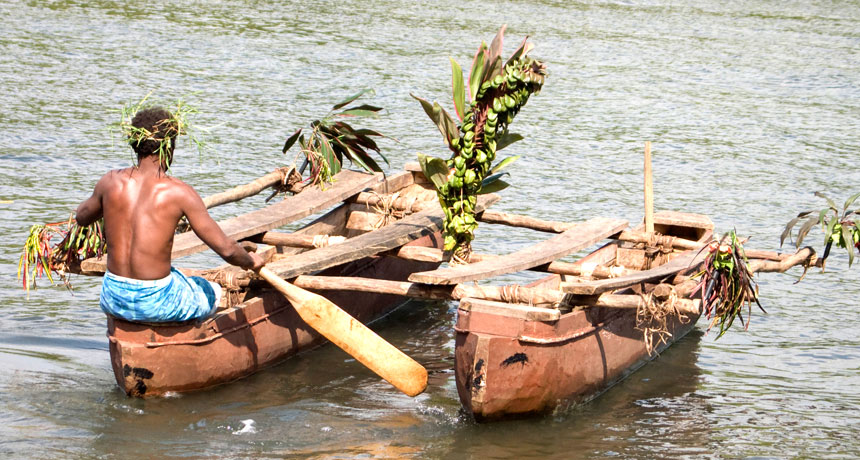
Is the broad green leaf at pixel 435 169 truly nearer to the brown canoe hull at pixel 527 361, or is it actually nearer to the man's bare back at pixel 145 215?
the brown canoe hull at pixel 527 361

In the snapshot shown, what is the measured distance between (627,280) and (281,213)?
2608 mm

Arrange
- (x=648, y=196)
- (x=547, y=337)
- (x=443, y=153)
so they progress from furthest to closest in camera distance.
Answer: (x=443, y=153) → (x=648, y=196) → (x=547, y=337)

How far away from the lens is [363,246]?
23.5 feet

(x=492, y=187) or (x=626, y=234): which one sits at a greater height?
(x=492, y=187)

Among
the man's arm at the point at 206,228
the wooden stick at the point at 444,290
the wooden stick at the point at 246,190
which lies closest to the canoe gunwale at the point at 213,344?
the wooden stick at the point at 444,290

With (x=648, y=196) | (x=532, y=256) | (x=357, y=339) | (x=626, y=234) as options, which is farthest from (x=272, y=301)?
(x=648, y=196)

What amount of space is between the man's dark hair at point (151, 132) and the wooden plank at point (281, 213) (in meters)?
0.88

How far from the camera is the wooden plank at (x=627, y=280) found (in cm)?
600

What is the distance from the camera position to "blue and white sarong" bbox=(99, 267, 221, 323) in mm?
5953

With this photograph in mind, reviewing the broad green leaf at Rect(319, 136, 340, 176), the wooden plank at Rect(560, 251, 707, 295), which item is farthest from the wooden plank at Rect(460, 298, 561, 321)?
the broad green leaf at Rect(319, 136, 340, 176)

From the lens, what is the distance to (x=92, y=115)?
13742 millimetres

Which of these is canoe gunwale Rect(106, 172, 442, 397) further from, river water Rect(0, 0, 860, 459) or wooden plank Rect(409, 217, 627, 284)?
wooden plank Rect(409, 217, 627, 284)

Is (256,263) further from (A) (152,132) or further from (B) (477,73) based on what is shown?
(B) (477,73)

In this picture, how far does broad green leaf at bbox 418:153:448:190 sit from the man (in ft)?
4.50
